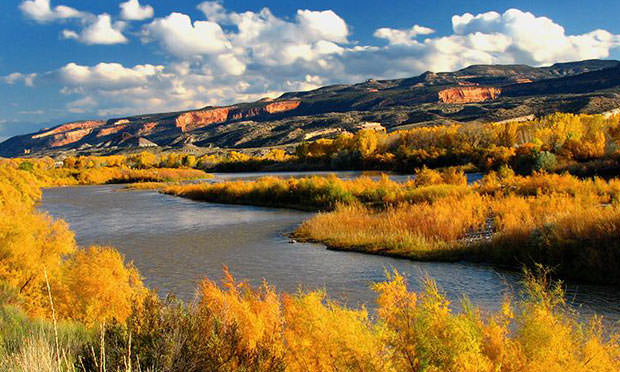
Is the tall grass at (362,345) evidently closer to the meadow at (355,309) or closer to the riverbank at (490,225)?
the meadow at (355,309)

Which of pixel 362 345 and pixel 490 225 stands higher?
pixel 362 345

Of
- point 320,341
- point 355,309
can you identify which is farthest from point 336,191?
point 320,341

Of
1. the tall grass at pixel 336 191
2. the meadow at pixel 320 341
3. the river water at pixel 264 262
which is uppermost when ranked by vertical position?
the meadow at pixel 320 341

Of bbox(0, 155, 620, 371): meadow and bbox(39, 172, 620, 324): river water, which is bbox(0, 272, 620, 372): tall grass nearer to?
bbox(0, 155, 620, 371): meadow

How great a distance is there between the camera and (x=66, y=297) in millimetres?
9180

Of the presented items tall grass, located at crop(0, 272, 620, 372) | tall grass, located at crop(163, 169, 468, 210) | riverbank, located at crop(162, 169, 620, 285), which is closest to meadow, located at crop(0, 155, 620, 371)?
tall grass, located at crop(0, 272, 620, 372)

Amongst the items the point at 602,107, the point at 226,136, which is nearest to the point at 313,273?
the point at 602,107

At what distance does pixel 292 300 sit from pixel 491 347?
275 cm

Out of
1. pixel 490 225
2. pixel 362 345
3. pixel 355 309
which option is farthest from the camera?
pixel 490 225

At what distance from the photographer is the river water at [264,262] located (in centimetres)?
1204

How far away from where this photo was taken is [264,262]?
16750 mm

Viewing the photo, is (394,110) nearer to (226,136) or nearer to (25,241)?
(226,136)

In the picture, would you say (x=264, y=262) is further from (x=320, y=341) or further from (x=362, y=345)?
(x=362, y=345)

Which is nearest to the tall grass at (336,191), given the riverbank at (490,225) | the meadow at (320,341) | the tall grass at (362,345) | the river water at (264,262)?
the riverbank at (490,225)
